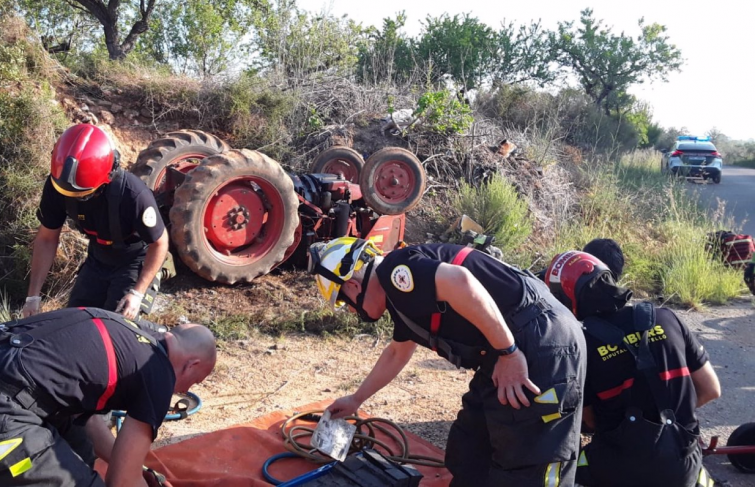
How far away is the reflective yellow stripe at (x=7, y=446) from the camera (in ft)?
6.94

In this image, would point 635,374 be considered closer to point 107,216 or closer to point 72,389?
point 72,389

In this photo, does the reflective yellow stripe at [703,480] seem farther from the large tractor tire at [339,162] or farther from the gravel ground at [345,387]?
the large tractor tire at [339,162]

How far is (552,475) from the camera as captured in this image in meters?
2.75

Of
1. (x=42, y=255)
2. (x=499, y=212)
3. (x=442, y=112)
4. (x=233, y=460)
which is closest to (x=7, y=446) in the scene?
(x=233, y=460)

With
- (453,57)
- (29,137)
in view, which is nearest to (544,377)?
(29,137)

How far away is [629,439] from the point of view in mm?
3053

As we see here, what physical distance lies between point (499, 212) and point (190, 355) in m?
7.19

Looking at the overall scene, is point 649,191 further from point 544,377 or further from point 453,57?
point 544,377

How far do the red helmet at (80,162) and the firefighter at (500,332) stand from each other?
1567 mm

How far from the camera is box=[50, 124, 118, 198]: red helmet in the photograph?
3.44m

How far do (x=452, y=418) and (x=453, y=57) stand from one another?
590 inches

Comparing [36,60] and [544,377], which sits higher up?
[36,60]

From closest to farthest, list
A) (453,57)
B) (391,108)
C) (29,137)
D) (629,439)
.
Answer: (629,439)
(29,137)
(391,108)
(453,57)

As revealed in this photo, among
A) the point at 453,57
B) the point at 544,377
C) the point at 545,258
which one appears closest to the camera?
the point at 544,377
